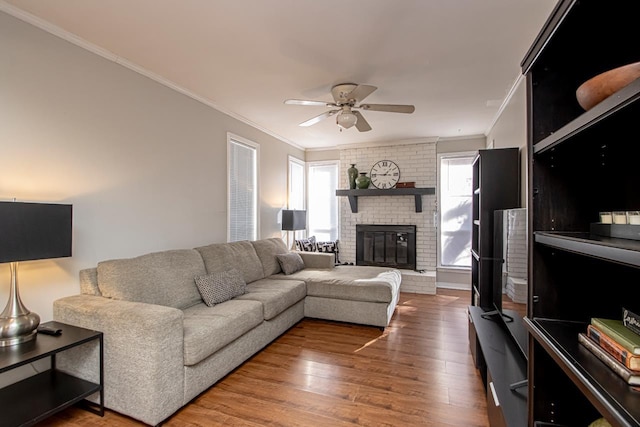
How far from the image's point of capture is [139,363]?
194 centimetres

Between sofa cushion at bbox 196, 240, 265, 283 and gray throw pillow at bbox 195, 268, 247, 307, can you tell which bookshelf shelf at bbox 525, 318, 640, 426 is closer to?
gray throw pillow at bbox 195, 268, 247, 307

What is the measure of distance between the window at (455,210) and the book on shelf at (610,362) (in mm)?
4896

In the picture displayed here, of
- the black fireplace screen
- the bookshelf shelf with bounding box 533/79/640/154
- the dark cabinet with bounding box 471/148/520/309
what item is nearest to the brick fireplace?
the black fireplace screen

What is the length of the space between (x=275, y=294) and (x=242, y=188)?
72.5 inches

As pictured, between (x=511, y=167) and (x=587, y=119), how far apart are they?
255cm

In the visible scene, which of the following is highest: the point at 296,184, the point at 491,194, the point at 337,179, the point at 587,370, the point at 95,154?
the point at 337,179

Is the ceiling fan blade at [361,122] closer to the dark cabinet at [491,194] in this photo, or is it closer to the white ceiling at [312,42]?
the white ceiling at [312,42]

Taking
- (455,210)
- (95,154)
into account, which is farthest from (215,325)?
(455,210)

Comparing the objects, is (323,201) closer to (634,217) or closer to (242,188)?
(242,188)

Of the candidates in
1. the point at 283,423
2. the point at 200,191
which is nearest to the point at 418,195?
the point at 200,191

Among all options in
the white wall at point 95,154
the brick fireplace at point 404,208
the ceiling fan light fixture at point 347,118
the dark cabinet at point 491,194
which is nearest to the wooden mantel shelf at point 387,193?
the brick fireplace at point 404,208

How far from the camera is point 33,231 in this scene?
1820 mm

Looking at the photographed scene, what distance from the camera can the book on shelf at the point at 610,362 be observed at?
74 cm

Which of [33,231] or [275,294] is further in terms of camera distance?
[275,294]
